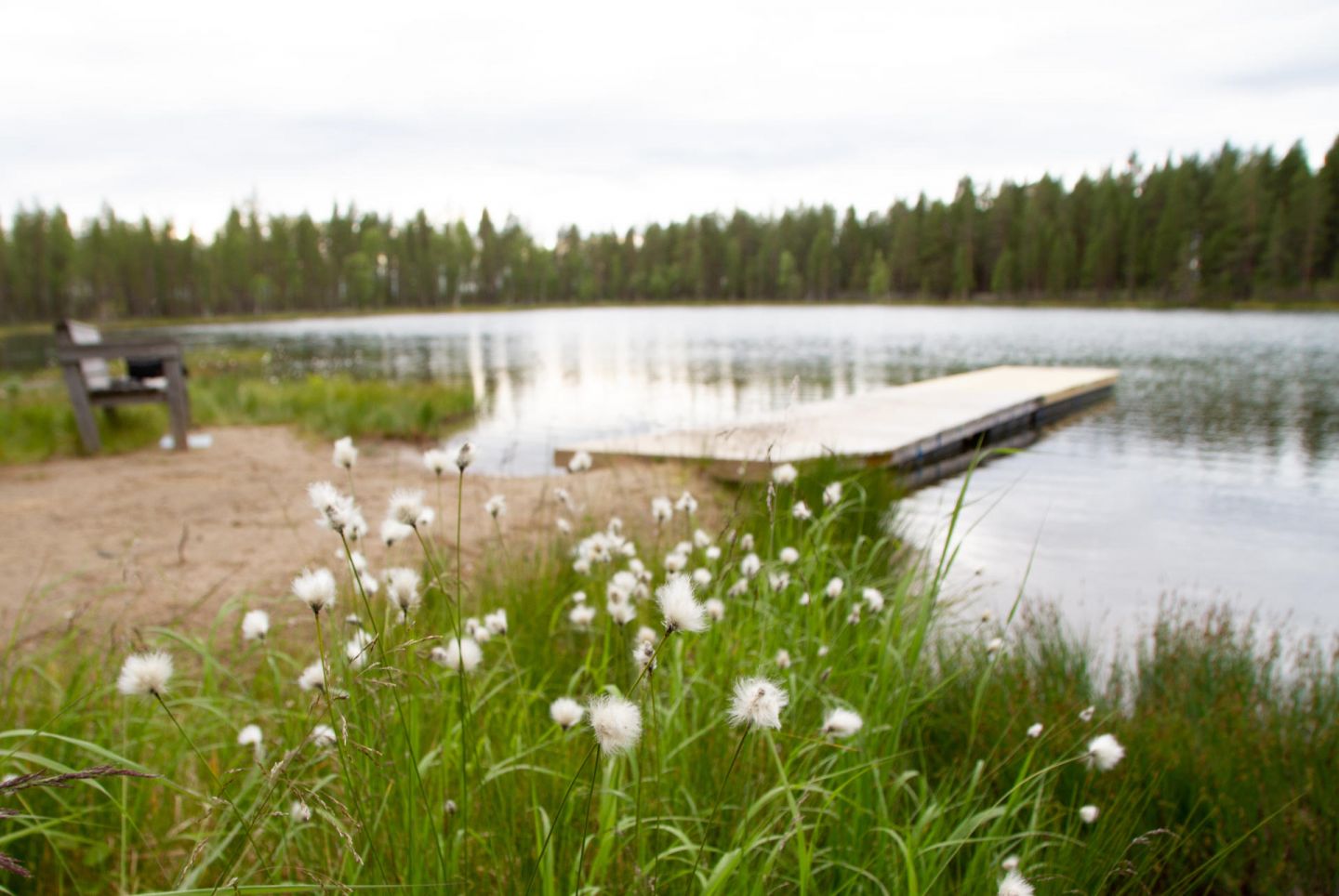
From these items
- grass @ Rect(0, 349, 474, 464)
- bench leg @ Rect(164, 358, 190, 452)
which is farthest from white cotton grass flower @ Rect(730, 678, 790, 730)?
grass @ Rect(0, 349, 474, 464)

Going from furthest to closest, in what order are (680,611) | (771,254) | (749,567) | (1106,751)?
(771,254) → (749,567) → (1106,751) → (680,611)

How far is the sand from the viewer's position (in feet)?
11.8

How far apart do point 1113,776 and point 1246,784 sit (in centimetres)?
35

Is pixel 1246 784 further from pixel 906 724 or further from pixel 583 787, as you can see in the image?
pixel 583 787

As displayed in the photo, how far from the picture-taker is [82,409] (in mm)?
7672

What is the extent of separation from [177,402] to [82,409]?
804 mm

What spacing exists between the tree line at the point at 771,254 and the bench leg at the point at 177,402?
Result: 65.2 metres

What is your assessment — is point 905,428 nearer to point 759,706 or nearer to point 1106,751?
point 1106,751

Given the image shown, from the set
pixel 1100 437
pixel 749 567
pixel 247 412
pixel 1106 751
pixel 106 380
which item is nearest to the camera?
pixel 1106 751

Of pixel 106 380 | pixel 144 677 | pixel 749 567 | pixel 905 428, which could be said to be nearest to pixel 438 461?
pixel 144 677

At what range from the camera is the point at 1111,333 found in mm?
33688

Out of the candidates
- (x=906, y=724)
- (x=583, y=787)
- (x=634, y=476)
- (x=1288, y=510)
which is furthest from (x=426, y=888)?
(x=1288, y=510)

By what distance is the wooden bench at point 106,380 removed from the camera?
7.30m

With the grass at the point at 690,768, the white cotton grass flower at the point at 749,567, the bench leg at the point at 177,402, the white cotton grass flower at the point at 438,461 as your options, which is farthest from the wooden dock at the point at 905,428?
the bench leg at the point at 177,402
